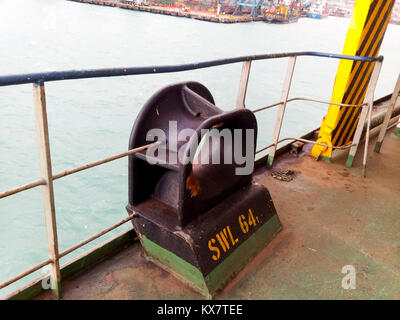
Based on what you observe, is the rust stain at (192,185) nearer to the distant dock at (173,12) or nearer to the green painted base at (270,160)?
the green painted base at (270,160)

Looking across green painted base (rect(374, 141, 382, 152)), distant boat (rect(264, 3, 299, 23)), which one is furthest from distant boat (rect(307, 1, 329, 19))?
green painted base (rect(374, 141, 382, 152))

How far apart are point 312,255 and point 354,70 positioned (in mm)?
2157

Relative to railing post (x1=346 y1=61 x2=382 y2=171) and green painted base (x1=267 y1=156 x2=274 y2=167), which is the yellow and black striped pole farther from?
green painted base (x1=267 y1=156 x2=274 y2=167)

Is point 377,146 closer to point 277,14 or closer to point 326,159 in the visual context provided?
point 326,159

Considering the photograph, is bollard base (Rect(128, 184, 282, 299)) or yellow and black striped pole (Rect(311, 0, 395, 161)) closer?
bollard base (Rect(128, 184, 282, 299))

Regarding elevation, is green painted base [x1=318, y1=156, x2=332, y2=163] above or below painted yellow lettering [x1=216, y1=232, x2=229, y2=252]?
below

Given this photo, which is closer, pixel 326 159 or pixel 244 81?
pixel 244 81

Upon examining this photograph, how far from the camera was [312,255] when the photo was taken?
2125 mm

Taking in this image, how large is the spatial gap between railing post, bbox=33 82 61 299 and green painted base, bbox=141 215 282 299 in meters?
0.50

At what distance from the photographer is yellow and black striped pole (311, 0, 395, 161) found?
3.22m

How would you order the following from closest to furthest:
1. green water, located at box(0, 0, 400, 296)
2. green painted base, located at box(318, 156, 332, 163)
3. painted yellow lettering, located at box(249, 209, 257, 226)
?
painted yellow lettering, located at box(249, 209, 257, 226), green painted base, located at box(318, 156, 332, 163), green water, located at box(0, 0, 400, 296)
